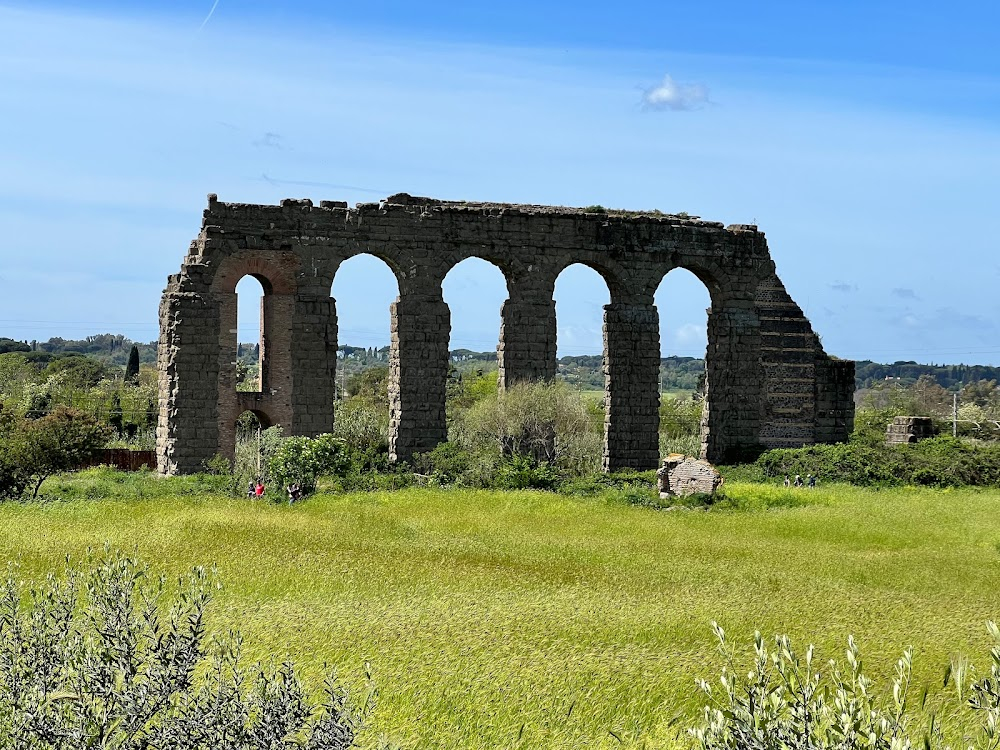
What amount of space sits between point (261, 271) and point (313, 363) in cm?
390

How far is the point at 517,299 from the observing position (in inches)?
1024

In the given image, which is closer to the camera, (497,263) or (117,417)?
(497,263)

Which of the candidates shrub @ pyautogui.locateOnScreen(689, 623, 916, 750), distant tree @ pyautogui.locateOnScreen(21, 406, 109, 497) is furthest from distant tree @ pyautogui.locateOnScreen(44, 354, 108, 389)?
shrub @ pyautogui.locateOnScreen(689, 623, 916, 750)

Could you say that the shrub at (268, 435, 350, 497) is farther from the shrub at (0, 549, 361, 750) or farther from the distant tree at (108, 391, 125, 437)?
the distant tree at (108, 391, 125, 437)

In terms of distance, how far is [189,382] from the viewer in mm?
24062

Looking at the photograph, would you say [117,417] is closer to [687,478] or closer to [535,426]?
[535,426]

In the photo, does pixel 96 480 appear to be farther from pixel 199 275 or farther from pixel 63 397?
pixel 63 397

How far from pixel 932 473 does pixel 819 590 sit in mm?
12035

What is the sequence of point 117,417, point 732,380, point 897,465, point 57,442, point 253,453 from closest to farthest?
point 57,442 → point 897,465 → point 732,380 → point 253,453 → point 117,417

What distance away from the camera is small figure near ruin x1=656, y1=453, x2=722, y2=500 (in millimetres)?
21594

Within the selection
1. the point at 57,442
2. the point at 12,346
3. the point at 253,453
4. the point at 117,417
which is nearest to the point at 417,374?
the point at 253,453

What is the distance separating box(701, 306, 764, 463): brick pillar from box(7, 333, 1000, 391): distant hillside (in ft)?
235

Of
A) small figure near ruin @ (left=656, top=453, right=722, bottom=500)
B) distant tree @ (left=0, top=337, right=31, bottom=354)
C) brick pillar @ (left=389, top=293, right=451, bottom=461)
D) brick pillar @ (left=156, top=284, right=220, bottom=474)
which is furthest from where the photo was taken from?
distant tree @ (left=0, top=337, right=31, bottom=354)

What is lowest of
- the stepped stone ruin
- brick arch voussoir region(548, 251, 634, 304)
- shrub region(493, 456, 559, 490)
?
shrub region(493, 456, 559, 490)
